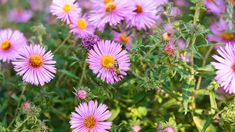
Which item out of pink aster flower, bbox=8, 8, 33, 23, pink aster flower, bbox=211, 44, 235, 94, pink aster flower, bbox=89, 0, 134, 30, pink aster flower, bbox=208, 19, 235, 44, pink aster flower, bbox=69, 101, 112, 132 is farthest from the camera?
pink aster flower, bbox=8, 8, 33, 23

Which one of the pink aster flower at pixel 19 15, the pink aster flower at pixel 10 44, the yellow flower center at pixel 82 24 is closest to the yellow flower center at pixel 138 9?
the yellow flower center at pixel 82 24

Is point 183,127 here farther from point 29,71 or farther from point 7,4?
point 7,4

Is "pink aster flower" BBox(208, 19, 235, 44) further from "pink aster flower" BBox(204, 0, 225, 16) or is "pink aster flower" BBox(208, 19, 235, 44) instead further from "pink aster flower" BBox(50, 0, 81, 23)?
"pink aster flower" BBox(50, 0, 81, 23)

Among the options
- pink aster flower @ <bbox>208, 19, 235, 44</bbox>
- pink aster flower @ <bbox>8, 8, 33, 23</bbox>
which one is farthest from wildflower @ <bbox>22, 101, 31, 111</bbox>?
pink aster flower @ <bbox>8, 8, 33, 23</bbox>

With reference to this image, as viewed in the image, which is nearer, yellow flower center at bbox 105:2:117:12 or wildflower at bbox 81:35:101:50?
wildflower at bbox 81:35:101:50

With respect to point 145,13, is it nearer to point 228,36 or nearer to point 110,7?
point 110,7

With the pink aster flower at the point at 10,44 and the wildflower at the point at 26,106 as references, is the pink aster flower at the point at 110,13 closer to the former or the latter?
the pink aster flower at the point at 10,44
